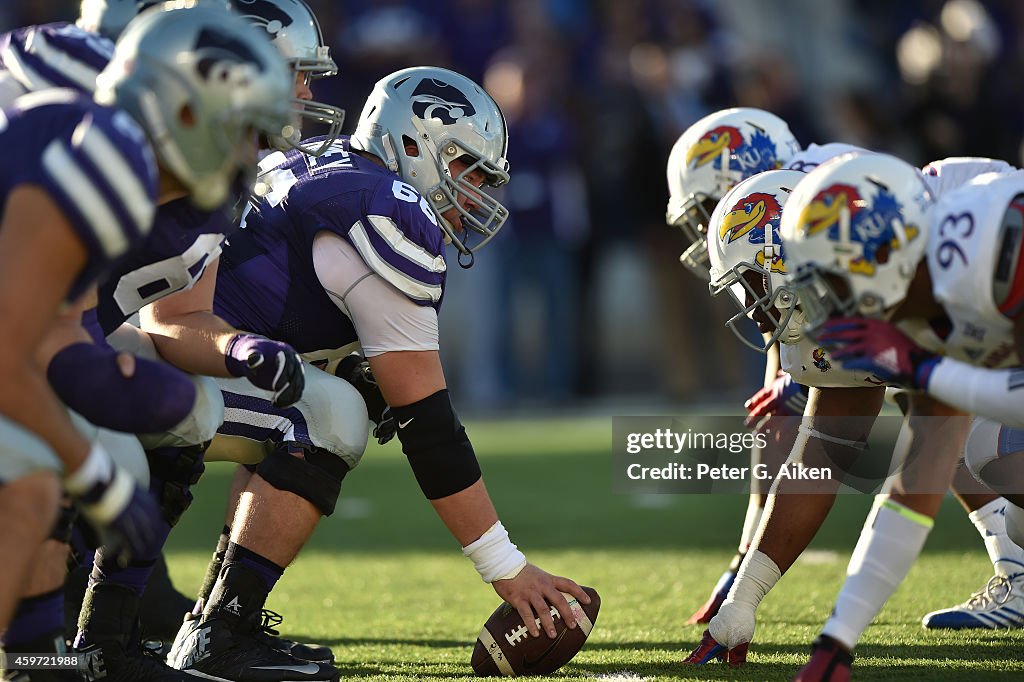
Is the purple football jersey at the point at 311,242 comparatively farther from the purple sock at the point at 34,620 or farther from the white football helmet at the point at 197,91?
the purple sock at the point at 34,620

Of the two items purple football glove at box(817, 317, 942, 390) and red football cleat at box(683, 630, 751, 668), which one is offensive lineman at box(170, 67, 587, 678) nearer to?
red football cleat at box(683, 630, 751, 668)

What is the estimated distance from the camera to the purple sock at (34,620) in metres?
3.04

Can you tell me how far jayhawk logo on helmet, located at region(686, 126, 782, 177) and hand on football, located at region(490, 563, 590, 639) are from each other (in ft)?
6.42

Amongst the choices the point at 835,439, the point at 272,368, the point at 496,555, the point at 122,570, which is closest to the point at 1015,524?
the point at 835,439

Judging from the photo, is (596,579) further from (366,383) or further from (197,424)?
(197,424)

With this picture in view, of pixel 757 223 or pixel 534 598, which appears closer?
pixel 534 598

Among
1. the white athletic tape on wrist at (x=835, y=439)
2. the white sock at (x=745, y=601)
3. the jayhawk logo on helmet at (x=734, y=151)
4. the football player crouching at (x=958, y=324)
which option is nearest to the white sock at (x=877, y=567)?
the football player crouching at (x=958, y=324)

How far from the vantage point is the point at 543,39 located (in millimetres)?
11211

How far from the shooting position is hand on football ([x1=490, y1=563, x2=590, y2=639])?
3736 millimetres

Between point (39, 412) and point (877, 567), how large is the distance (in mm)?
1771

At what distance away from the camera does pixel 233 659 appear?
367cm

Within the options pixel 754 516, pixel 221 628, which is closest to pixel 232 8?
pixel 221 628

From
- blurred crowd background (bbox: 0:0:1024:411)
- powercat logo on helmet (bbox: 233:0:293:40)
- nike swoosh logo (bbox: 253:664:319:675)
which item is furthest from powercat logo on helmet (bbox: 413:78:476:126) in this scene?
blurred crowd background (bbox: 0:0:1024:411)

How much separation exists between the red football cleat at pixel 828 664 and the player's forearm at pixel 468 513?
0.97 m
